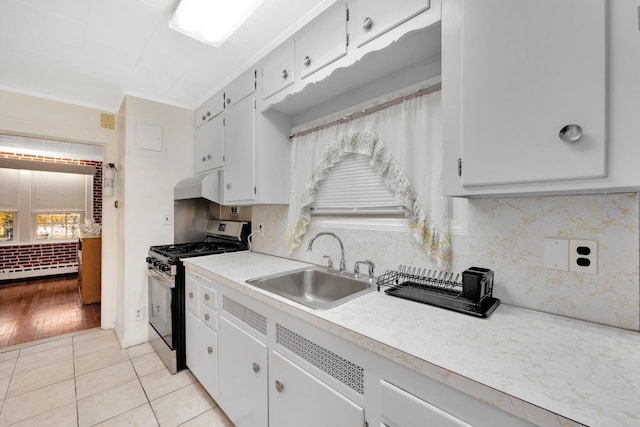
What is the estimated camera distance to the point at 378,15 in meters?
1.25

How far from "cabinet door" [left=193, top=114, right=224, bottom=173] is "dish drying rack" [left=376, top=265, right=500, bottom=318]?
6.15ft

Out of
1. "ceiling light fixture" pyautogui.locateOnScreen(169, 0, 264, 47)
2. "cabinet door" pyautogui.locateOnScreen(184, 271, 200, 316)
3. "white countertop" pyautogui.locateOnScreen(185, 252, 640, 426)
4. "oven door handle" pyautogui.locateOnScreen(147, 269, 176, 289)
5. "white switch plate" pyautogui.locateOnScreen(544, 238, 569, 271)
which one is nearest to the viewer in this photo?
"white countertop" pyautogui.locateOnScreen(185, 252, 640, 426)

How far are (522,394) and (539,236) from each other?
2.32 feet

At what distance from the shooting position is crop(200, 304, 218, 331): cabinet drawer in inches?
70.6

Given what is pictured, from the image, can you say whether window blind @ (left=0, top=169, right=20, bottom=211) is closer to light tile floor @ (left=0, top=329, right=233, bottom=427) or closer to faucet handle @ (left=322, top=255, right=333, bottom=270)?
light tile floor @ (left=0, top=329, right=233, bottom=427)

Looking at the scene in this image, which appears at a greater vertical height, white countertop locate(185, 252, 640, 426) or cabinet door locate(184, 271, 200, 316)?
white countertop locate(185, 252, 640, 426)

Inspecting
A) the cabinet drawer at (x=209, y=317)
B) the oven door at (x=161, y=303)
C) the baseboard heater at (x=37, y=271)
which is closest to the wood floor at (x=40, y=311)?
the baseboard heater at (x=37, y=271)

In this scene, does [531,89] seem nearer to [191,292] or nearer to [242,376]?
[242,376]

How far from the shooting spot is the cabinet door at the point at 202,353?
1.81 metres

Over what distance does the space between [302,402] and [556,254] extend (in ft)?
3.80

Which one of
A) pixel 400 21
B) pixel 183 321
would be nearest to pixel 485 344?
pixel 400 21

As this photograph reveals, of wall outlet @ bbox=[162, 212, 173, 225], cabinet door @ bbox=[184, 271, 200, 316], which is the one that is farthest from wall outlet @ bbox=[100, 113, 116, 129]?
cabinet door @ bbox=[184, 271, 200, 316]

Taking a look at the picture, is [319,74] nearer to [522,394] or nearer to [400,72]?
[400,72]

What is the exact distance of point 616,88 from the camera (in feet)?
2.35
